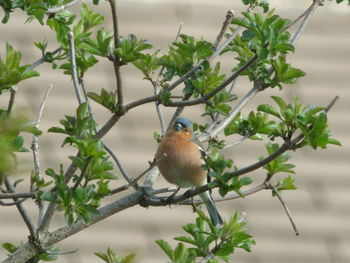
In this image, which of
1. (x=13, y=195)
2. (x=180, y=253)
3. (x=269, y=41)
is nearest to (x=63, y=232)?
(x=13, y=195)

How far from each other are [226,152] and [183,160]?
7.83 ft

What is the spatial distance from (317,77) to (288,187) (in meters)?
4.32

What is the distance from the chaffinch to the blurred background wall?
6.56 feet

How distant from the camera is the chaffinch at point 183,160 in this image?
4.66m

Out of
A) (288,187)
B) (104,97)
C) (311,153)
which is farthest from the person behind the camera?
(311,153)

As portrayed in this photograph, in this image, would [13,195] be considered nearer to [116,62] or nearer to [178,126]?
[116,62]

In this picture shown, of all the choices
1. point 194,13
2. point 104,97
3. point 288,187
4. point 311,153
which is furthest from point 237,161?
point 104,97

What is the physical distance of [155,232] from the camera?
6.98 meters

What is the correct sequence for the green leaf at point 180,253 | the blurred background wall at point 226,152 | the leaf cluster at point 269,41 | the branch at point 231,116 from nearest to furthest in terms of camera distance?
the leaf cluster at point 269,41, the green leaf at point 180,253, the branch at point 231,116, the blurred background wall at point 226,152

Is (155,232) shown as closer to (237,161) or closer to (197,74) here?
(237,161)

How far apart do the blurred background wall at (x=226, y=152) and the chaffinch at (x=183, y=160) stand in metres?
2.00

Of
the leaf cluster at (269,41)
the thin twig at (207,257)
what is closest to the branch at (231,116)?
the leaf cluster at (269,41)

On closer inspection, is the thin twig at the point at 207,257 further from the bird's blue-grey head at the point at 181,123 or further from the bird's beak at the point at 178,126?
the bird's beak at the point at 178,126

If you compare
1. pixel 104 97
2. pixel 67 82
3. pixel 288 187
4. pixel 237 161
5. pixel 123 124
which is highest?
pixel 67 82
